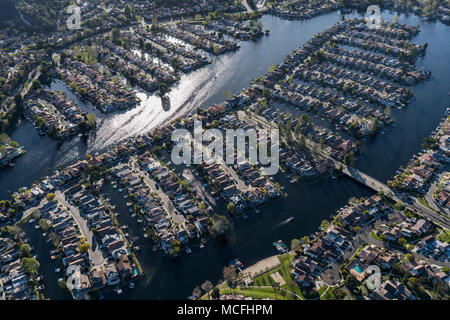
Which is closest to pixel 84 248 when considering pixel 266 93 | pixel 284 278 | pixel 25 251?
pixel 25 251

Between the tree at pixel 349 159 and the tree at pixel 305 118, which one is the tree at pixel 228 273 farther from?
the tree at pixel 305 118

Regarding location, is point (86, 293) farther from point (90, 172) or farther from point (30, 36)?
point (30, 36)

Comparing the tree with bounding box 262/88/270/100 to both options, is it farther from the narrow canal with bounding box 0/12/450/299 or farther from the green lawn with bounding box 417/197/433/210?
the green lawn with bounding box 417/197/433/210

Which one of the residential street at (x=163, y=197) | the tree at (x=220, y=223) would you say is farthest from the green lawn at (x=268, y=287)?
the residential street at (x=163, y=197)

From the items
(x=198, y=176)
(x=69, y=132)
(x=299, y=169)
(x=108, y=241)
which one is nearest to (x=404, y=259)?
(x=299, y=169)

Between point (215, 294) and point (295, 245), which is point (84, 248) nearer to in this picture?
point (215, 294)
